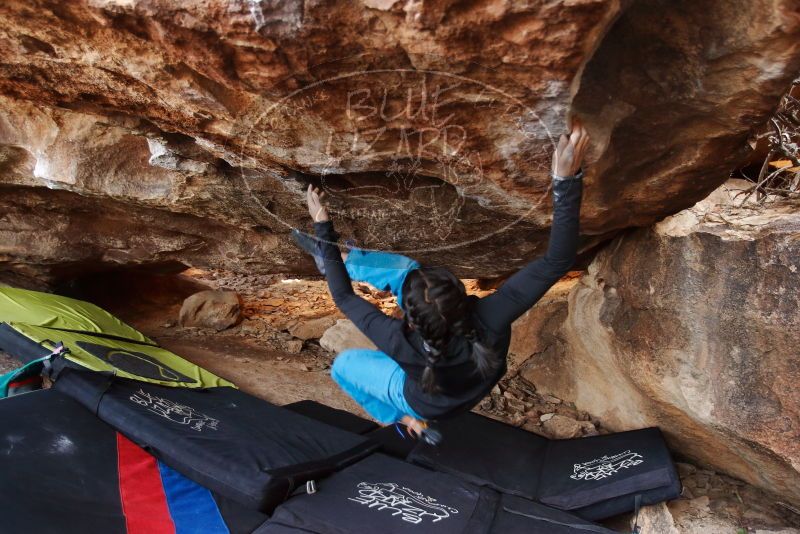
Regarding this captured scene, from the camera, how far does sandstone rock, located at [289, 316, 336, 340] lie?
17.0 ft

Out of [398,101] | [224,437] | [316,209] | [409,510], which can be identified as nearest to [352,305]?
[316,209]

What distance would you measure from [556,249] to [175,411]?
94.1 inches

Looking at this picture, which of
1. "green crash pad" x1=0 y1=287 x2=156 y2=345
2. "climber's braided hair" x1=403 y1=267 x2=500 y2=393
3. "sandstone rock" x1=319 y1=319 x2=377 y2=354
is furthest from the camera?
"sandstone rock" x1=319 y1=319 x2=377 y2=354

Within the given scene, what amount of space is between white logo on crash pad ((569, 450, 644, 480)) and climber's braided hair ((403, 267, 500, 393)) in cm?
118

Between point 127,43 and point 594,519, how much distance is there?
9.19ft

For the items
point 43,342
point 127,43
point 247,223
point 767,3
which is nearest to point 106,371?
point 43,342

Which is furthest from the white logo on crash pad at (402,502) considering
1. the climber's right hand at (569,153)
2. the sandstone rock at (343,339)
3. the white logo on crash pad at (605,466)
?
the sandstone rock at (343,339)

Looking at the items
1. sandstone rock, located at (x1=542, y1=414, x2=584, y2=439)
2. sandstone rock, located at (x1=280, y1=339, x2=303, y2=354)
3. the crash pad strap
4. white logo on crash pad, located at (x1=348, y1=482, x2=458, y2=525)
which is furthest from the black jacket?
sandstone rock, located at (x1=280, y1=339, x2=303, y2=354)

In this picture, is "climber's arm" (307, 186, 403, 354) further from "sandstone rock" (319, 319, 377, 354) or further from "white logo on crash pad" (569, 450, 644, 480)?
"sandstone rock" (319, 319, 377, 354)

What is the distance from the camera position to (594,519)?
2482 millimetres

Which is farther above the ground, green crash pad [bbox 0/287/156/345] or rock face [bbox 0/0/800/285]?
rock face [bbox 0/0/800/285]

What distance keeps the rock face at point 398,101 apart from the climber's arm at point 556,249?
14cm

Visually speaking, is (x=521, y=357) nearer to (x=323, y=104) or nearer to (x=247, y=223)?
(x=247, y=223)

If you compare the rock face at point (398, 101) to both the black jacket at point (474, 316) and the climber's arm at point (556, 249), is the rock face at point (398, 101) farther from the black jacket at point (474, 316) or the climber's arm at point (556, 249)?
the black jacket at point (474, 316)
